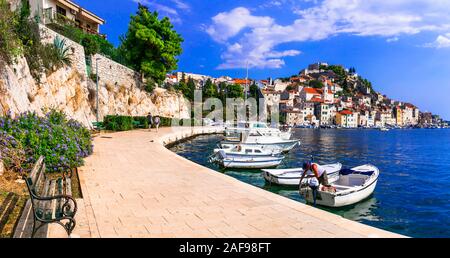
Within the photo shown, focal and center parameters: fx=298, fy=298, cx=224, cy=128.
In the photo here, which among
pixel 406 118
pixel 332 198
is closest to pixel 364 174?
pixel 332 198

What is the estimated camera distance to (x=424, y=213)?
39.3ft

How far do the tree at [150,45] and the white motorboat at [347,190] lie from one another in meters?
35.8

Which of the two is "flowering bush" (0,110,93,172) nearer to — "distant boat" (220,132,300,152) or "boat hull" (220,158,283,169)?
"boat hull" (220,158,283,169)

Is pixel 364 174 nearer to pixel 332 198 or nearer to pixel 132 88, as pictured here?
pixel 332 198

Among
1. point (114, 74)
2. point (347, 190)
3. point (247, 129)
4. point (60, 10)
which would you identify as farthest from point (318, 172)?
point (60, 10)

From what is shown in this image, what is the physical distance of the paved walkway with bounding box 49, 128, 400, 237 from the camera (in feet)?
16.8

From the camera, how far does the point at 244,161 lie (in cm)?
1862

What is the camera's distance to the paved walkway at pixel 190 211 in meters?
5.12

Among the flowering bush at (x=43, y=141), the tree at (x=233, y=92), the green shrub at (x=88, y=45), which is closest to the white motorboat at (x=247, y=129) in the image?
the green shrub at (x=88, y=45)

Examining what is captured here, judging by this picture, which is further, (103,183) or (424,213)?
(424,213)

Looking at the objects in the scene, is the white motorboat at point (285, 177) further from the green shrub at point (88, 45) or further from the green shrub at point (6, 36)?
the green shrub at point (88, 45)

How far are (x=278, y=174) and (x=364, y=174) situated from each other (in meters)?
3.79

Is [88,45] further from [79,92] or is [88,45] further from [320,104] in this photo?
[320,104]
